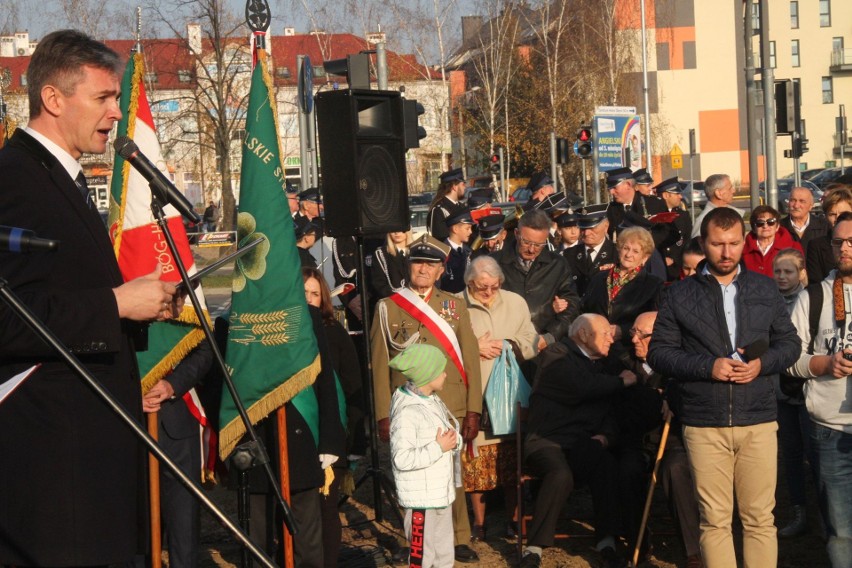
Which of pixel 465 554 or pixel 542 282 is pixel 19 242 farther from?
pixel 542 282

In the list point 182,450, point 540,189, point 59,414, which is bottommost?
point 182,450

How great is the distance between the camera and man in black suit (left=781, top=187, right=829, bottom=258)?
10.4 m

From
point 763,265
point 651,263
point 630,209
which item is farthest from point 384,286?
point 630,209

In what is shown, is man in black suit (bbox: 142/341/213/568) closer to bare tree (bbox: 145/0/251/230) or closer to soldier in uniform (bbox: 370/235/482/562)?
soldier in uniform (bbox: 370/235/482/562)

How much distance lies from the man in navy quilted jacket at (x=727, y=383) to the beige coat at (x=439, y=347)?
5.85ft

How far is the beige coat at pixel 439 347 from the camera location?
7.53 meters

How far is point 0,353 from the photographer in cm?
316

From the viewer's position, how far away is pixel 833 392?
19.8ft

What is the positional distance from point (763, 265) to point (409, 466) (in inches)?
180

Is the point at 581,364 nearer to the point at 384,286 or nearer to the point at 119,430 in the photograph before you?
the point at 384,286

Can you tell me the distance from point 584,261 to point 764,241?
1.66m

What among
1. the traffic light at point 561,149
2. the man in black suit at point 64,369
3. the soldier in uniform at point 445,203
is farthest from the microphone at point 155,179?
the traffic light at point 561,149

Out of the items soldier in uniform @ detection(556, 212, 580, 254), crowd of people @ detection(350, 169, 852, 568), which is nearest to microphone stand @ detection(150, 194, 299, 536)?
crowd of people @ detection(350, 169, 852, 568)

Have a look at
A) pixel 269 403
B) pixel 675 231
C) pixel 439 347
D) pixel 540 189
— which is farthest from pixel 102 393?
pixel 540 189
